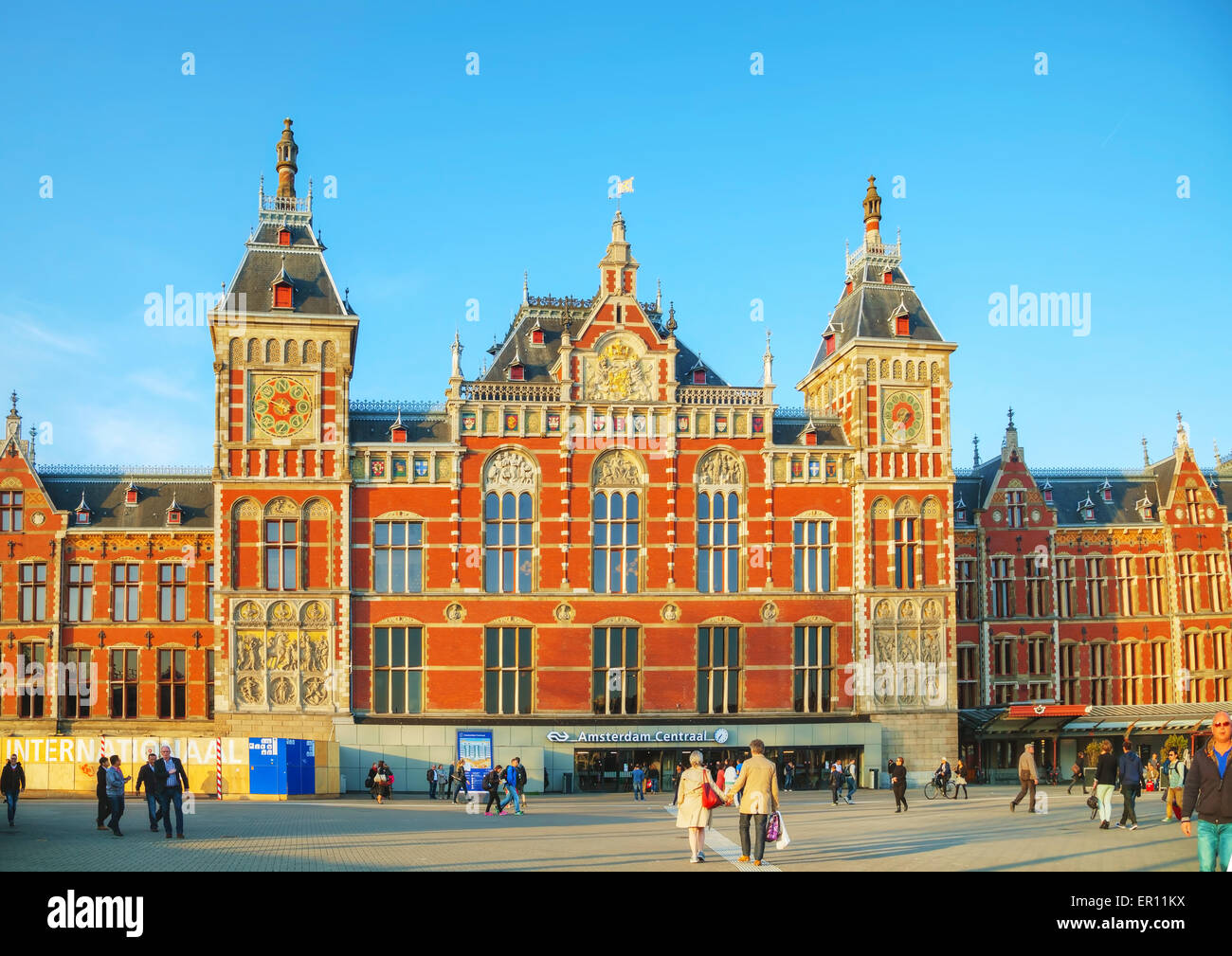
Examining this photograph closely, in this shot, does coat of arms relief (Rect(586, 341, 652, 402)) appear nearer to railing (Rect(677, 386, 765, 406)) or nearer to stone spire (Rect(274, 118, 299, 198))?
railing (Rect(677, 386, 765, 406))

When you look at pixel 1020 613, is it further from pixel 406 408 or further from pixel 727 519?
pixel 406 408

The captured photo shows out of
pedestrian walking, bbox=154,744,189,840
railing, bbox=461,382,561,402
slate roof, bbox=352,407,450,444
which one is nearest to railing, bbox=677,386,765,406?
railing, bbox=461,382,561,402

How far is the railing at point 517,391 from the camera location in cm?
4975

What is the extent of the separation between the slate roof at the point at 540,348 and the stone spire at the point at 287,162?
426 inches

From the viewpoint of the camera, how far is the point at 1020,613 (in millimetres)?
56656

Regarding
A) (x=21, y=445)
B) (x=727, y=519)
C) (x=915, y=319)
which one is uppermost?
(x=915, y=319)

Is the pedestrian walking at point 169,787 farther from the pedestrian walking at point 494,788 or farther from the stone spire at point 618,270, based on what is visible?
the stone spire at point 618,270

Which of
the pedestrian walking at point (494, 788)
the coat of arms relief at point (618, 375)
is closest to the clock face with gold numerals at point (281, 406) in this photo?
the coat of arms relief at point (618, 375)

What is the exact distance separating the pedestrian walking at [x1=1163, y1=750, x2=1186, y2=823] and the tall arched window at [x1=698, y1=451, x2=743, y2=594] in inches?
692

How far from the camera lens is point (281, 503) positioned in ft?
156

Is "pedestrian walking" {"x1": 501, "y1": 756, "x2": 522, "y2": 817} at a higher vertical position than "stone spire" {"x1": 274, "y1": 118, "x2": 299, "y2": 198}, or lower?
lower

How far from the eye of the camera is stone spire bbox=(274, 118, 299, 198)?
51.6 meters
